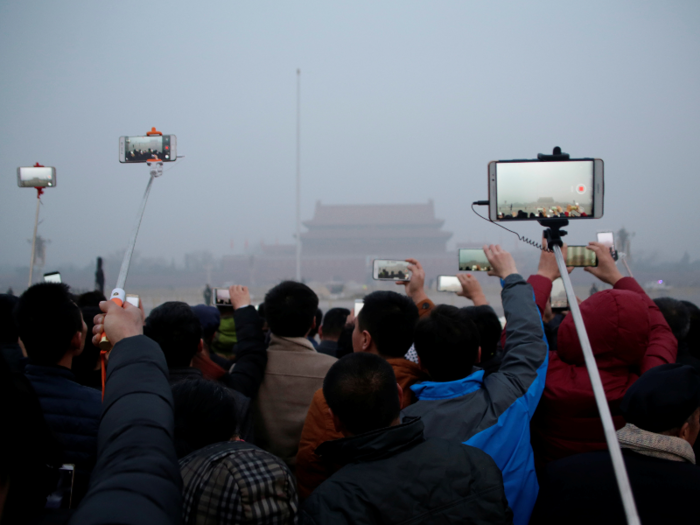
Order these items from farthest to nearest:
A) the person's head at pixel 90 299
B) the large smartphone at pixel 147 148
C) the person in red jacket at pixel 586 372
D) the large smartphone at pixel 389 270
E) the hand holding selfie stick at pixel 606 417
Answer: the large smartphone at pixel 389 270, the person's head at pixel 90 299, the large smartphone at pixel 147 148, the person in red jacket at pixel 586 372, the hand holding selfie stick at pixel 606 417

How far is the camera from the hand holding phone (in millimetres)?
1828

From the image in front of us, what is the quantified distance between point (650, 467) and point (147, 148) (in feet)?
7.16

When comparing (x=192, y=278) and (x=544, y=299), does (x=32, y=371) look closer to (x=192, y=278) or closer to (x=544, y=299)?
(x=544, y=299)

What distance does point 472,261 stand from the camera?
263 cm

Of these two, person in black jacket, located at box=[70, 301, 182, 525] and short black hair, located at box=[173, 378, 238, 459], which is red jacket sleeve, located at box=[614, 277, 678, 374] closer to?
short black hair, located at box=[173, 378, 238, 459]

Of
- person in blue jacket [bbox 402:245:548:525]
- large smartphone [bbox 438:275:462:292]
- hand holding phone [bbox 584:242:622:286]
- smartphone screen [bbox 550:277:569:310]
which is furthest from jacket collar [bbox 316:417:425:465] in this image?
large smartphone [bbox 438:275:462:292]

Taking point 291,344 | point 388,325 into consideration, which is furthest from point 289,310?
point 388,325

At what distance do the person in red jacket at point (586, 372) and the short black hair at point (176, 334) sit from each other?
3.69ft

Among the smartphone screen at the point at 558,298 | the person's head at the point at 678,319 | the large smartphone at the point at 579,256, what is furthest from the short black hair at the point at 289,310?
the smartphone screen at the point at 558,298

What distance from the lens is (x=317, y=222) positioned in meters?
39.6

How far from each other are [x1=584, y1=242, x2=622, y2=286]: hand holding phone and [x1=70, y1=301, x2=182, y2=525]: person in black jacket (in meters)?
1.61

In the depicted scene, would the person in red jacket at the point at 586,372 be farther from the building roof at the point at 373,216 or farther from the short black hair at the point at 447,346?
the building roof at the point at 373,216

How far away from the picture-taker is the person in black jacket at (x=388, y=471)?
2.98ft

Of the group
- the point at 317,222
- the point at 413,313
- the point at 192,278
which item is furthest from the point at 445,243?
the point at 413,313
